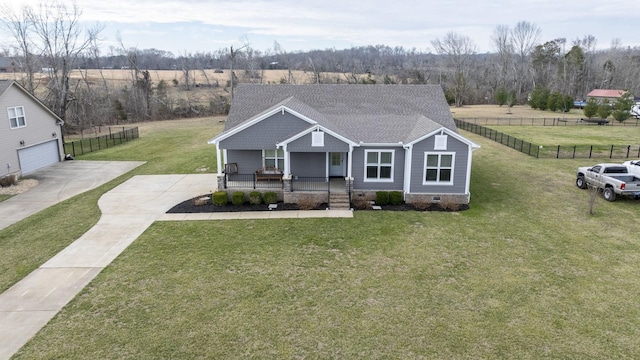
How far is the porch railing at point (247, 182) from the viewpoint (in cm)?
2017

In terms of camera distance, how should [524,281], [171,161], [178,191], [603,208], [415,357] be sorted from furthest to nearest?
[171,161]
[178,191]
[603,208]
[524,281]
[415,357]

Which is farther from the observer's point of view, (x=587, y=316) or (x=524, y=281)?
(x=524, y=281)

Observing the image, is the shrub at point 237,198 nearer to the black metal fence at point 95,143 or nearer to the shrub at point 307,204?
the shrub at point 307,204

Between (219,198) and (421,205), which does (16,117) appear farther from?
(421,205)

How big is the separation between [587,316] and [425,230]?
21.6 ft

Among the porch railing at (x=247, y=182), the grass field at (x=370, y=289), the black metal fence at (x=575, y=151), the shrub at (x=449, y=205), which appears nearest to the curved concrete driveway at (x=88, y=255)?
the grass field at (x=370, y=289)

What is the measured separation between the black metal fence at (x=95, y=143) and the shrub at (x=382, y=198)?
25.9m

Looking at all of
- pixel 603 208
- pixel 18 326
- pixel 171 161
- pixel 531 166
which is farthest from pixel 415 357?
pixel 171 161

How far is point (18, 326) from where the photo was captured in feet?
32.8

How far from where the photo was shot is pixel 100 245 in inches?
583

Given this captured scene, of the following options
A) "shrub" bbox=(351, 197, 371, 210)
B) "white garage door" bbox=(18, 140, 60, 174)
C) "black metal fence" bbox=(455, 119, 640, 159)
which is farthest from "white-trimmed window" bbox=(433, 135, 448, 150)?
"white garage door" bbox=(18, 140, 60, 174)

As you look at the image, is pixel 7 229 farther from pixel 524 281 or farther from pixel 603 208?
pixel 603 208

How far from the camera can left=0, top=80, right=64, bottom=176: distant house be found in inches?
951

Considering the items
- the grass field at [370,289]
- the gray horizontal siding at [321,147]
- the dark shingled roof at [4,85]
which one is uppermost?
the dark shingled roof at [4,85]
